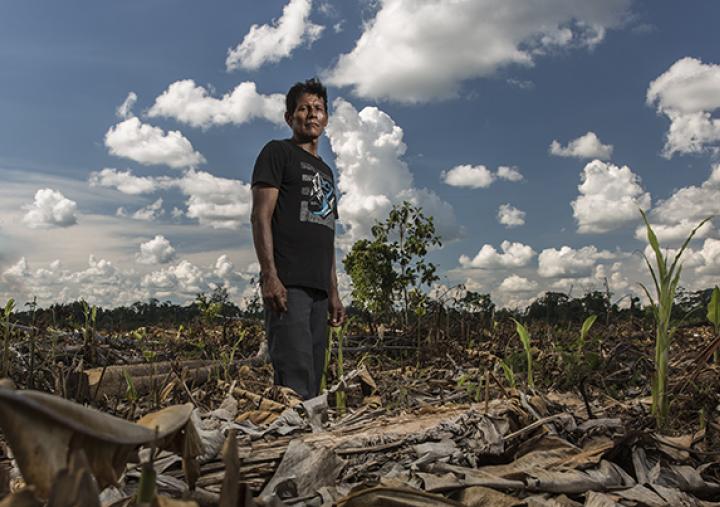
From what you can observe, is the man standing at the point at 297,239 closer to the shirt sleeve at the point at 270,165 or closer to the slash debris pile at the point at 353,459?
the shirt sleeve at the point at 270,165

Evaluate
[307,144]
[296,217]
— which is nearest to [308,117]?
[307,144]

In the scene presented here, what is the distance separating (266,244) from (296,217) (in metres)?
0.37

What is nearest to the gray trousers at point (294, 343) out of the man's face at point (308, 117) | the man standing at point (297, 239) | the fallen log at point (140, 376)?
the man standing at point (297, 239)

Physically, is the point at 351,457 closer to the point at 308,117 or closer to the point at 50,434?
the point at 50,434

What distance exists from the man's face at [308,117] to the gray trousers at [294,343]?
1244 millimetres

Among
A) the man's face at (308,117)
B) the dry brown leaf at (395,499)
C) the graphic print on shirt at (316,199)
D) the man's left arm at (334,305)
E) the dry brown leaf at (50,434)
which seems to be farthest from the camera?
the man's left arm at (334,305)

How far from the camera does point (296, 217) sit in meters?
4.78

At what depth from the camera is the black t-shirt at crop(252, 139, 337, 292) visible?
466 cm

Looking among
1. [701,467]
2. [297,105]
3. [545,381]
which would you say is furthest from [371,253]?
[701,467]

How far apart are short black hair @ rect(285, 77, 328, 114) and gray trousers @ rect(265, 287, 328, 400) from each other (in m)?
1.53

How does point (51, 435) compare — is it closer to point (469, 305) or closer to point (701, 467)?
point (701, 467)

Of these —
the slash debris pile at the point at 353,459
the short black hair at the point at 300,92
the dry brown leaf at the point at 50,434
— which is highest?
the short black hair at the point at 300,92

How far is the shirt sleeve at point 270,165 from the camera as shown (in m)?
4.62

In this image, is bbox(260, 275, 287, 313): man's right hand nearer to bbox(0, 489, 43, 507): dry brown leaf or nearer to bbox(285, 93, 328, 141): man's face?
bbox(285, 93, 328, 141): man's face
